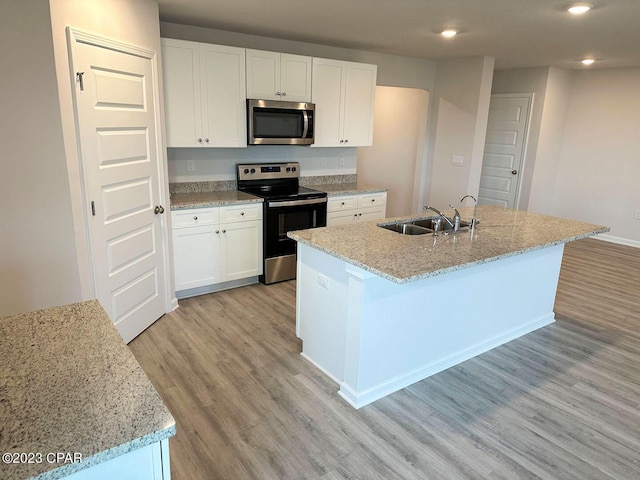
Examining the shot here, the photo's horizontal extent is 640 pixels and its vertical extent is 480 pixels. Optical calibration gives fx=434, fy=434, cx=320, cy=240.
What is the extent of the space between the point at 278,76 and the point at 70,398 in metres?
3.73

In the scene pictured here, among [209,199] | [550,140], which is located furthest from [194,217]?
[550,140]

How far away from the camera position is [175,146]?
382 cm

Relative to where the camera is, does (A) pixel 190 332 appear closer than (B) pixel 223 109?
Yes

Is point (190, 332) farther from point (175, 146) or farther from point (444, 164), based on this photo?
point (444, 164)

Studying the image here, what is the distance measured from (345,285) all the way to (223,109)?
91.2 inches

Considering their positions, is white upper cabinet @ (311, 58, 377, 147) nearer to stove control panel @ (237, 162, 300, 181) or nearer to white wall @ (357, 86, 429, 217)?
stove control panel @ (237, 162, 300, 181)

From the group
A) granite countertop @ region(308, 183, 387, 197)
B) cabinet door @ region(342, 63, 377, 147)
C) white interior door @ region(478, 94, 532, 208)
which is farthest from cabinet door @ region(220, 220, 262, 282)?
white interior door @ region(478, 94, 532, 208)

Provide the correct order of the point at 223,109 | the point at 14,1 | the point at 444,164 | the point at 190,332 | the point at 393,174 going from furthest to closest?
the point at 393,174
the point at 444,164
the point at 223,109
the point at 190,332
the point at 14,1

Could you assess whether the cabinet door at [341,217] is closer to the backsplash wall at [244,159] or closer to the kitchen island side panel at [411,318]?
the backsplash wall at [244,159]

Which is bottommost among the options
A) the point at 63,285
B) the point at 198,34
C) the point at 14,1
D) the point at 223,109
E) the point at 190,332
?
the point at 190,332

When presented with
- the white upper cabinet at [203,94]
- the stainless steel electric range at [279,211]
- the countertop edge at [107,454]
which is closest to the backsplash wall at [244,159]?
the stainless steel electric range at [279,211]

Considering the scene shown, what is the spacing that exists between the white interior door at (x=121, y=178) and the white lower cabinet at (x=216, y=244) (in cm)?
29

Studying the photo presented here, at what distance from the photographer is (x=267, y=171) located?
15.3ft

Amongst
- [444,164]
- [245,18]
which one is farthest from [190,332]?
[444,164]
